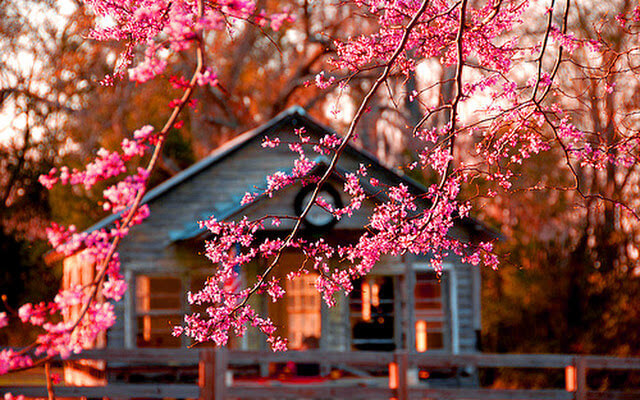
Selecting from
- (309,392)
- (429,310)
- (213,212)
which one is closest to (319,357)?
(309,392)

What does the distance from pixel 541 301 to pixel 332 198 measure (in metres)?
6.10

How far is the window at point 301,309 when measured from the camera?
20703 mm

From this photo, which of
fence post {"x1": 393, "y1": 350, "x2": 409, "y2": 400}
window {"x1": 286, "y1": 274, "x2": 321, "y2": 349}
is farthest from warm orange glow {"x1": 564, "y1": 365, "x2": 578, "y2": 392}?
window {"x1": 286, "y1": 274, "x2": 321, "y2": 349}

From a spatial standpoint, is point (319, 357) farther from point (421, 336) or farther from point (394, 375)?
point (421, 336)

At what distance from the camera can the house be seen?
631 inches

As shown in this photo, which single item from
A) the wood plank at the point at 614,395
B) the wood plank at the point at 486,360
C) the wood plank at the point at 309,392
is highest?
the wood plank at the point at 486,360

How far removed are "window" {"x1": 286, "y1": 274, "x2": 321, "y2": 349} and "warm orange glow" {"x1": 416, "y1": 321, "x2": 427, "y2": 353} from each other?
343cm

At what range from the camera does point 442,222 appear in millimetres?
5793

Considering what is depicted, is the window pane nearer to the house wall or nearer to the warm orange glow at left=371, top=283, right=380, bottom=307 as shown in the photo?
the house wall

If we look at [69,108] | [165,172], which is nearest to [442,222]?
[69,108]

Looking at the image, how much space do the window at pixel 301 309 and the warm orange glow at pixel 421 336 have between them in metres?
3.43

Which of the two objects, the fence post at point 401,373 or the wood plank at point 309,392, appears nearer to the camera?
the wood plank at point 309,392

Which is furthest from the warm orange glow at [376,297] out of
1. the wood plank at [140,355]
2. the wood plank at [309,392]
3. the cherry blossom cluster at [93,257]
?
the cherry blossom cluster at [93,257]

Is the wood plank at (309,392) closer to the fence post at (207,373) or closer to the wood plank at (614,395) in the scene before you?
the fence post at (207,373)
